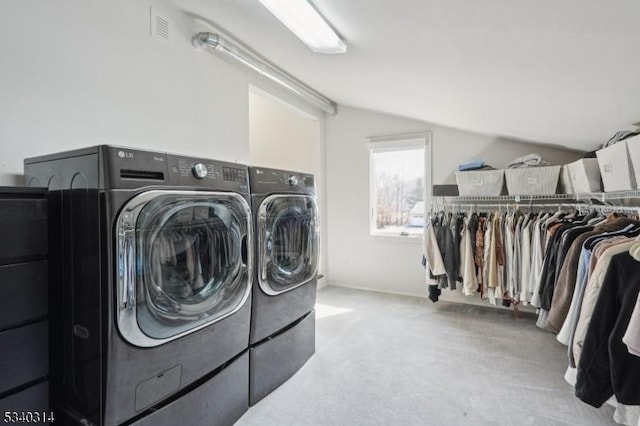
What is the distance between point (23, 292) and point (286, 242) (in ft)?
4.39

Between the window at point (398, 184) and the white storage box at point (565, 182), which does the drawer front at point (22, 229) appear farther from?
the white storage box at point (565, 182)

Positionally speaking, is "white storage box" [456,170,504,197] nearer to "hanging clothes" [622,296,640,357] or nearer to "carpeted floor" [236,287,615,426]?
"carpeted floor" [236,287,615,426]

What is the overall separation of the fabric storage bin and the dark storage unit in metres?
3.65

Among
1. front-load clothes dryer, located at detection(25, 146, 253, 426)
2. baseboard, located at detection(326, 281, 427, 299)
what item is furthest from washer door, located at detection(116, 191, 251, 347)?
baseboard, located at detection(326, 281, 427, 299)

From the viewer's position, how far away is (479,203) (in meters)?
3.61

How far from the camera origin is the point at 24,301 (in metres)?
1.25

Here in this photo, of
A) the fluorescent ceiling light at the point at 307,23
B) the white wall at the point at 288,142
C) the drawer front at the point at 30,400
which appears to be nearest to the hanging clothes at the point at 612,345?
the fluorescent ceiling light at the point at 307,23

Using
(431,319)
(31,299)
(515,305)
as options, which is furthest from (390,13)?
(515,305)

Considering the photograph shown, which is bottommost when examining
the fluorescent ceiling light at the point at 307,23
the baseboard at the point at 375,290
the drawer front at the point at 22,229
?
the baseboard at the point at 375,290

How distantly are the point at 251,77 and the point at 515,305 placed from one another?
3405mm

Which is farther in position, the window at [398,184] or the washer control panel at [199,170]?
the window at [398,184]

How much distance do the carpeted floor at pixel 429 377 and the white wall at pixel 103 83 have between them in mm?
1831

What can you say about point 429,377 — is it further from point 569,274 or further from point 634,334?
point 634,334

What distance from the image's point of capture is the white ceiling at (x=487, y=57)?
1.25 metres
